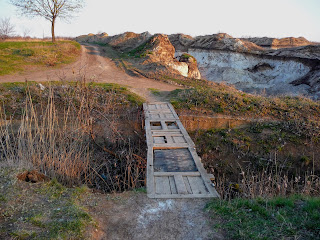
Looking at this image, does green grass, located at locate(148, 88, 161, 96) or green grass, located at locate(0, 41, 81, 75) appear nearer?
green grass, located at locate(148, 88, 161, 96)

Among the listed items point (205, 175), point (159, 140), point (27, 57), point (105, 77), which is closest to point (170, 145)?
point (159, 140)

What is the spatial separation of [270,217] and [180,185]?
4.42ft

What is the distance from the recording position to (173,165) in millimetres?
4637

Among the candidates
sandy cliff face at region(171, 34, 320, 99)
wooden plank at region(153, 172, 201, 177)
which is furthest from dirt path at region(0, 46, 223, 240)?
sandy cliff face at region(171, 34, 320, 99)

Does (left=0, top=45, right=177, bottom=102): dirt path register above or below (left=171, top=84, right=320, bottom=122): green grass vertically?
above

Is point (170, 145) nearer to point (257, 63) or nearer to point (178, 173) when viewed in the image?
point (178, 173)

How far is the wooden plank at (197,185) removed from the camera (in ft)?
12.4

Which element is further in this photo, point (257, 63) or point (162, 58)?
point (257, 63)

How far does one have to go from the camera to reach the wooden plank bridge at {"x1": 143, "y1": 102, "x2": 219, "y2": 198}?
12.3ft

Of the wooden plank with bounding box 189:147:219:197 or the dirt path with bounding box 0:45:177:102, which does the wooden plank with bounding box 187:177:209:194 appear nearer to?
the wooden plank with bounding box 189:147:219:197

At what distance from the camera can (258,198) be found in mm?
3506

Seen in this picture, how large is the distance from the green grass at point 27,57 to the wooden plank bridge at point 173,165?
8.97m

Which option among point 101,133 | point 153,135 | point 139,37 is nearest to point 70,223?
point 153,135

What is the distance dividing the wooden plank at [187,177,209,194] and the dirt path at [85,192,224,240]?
0.22m
